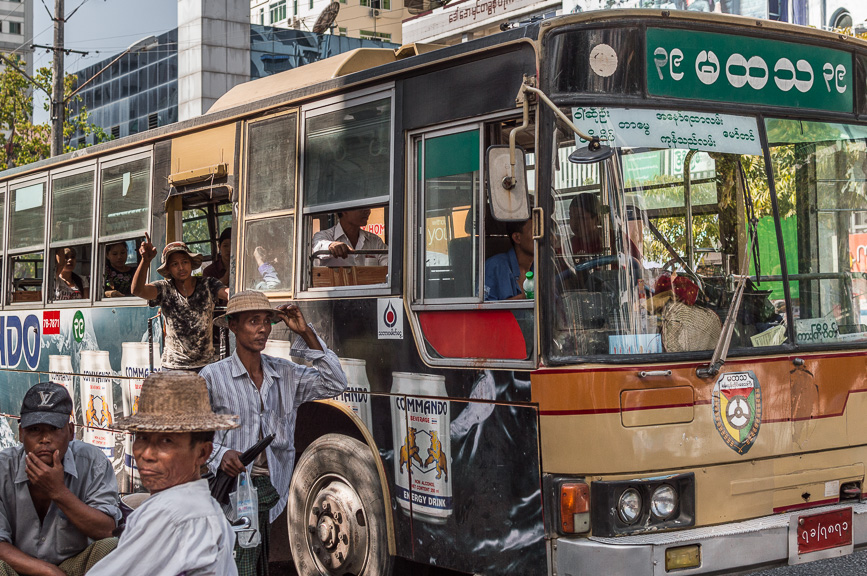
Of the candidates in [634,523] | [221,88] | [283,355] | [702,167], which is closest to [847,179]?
[702,167]

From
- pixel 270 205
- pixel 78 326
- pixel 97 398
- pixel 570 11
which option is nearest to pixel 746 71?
pixel 270 205

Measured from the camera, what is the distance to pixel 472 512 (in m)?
5.00

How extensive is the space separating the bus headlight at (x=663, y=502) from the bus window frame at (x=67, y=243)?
17.5ft

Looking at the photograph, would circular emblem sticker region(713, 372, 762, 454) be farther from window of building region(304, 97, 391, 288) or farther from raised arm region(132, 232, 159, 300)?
raised arm region(132, 232, 159, 300)

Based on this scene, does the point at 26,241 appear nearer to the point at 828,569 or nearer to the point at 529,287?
the point at 529,287

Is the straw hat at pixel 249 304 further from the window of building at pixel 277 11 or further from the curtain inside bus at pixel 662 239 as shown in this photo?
the window of building at pixel 277 11

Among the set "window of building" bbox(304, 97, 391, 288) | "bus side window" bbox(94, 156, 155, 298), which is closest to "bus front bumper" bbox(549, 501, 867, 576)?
"window of building" bbox(304, 97, 391, 288)

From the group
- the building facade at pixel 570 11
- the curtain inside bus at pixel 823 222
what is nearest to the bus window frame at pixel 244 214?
the curtain inside bus at pixel 823 222

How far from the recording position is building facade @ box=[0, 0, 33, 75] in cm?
8794

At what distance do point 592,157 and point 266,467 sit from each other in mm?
2245

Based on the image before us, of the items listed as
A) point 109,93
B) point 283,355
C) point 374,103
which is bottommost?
point 283,355

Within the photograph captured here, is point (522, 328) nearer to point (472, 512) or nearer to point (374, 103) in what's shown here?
point (472, 512)

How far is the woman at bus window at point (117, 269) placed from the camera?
8.11m

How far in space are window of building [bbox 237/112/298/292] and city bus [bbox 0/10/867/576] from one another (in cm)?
10
